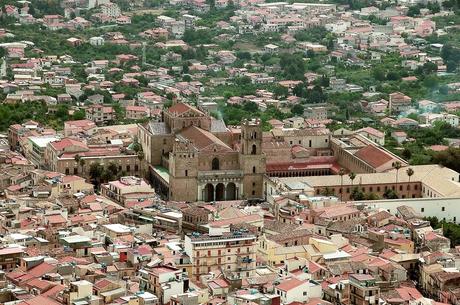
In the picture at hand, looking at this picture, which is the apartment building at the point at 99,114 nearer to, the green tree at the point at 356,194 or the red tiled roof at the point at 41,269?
the green tree at the point at 356,194

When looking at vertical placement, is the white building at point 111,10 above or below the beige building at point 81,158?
below

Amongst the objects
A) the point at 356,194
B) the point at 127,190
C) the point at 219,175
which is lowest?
the point at 356,194

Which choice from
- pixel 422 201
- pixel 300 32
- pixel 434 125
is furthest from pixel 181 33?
pixel 422 201

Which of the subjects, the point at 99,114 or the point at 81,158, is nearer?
the point at 81,158

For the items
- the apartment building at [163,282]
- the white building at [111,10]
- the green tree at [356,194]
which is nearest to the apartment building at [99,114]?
the green tree at [356,194]

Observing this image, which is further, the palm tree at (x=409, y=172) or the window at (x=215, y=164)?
the window at (x=215, y=164)

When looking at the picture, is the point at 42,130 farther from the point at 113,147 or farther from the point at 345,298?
the point at 345,298

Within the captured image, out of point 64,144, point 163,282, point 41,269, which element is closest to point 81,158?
point 64,144

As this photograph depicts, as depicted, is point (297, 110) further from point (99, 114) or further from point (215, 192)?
point (215, 192)

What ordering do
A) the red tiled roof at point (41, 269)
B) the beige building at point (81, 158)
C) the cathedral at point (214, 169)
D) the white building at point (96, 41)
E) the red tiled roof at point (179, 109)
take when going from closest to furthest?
1. the red tiled roof at point (41, 269)
2. the cathedral at point (214, 169)
3. the beige building at point (81, 158)
4. the red tiled roof at point (179, 109)
5. the white building at point (96, 41)
